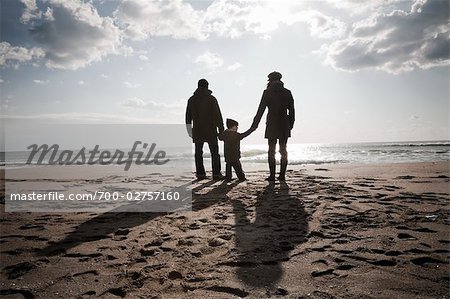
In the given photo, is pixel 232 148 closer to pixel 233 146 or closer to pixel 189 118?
pixel 233 146

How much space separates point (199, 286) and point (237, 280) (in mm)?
285

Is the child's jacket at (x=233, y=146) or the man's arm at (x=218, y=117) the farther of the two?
the man's arm at (x=218, y=117)

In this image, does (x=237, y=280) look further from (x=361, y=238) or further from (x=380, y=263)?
(x=361, y=238)

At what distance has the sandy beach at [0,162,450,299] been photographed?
1.97m

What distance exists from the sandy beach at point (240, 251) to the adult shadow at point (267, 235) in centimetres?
1

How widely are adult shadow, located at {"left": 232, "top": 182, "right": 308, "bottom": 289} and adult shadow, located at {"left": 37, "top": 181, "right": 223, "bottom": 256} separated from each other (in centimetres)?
97

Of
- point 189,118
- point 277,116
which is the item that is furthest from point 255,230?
point 189,118

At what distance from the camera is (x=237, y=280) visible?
2.06 meters

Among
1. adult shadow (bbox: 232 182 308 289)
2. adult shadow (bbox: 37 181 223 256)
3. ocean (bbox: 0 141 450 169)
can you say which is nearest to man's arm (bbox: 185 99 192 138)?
adult shadow (bbox: 37 181 223 256)

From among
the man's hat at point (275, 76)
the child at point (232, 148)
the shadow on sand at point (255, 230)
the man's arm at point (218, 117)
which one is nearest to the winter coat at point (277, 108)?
the man's hat at point (275, 76)

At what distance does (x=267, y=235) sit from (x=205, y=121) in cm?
511

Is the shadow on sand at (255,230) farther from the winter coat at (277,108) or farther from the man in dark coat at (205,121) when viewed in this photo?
the man in dark coat at (205,121)

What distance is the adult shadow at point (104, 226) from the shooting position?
284cm

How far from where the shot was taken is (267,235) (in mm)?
2953
